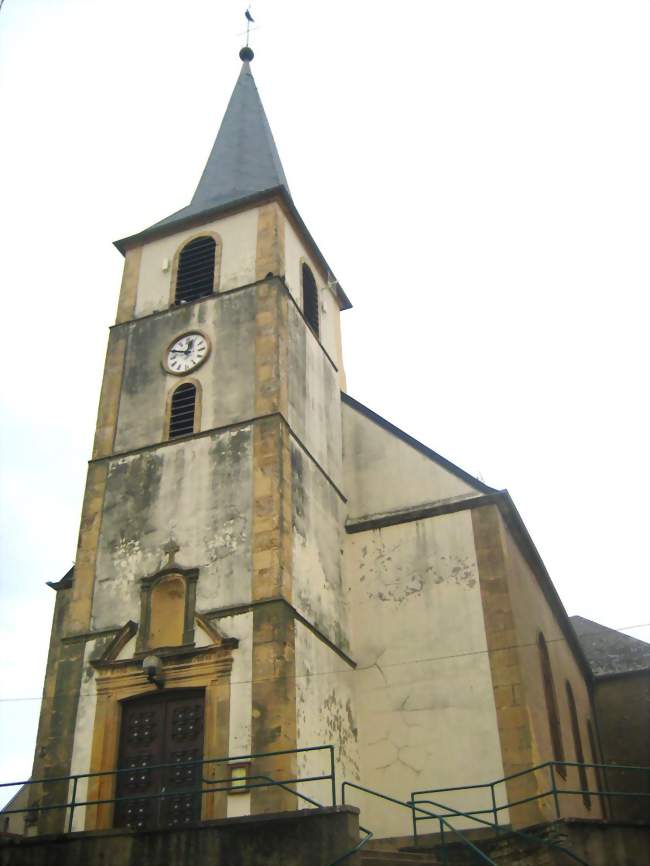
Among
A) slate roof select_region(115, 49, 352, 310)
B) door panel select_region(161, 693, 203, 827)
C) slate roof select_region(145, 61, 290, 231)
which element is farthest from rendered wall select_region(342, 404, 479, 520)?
slate roof select_region(145, 61, 290, 231)

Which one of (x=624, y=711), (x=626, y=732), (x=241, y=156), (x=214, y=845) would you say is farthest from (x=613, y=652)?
(x=214, y=845)

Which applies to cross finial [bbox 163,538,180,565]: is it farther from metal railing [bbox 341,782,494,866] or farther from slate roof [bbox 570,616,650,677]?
slate roof [bbox 570,616,650,677]

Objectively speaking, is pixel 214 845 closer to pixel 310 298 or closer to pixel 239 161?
pixel 310 298

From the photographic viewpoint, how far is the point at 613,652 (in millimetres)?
33469

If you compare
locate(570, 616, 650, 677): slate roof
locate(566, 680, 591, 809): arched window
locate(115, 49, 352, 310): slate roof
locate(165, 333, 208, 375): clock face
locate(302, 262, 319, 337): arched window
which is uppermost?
locate(115, 49, 352, 310): slate roof

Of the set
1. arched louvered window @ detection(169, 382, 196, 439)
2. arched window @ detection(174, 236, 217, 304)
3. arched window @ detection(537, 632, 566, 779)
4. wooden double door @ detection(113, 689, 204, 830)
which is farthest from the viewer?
arched window @ detection(174, 236, 217, 304)

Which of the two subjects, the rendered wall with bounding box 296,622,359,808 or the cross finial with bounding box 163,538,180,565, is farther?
the cross finial with bounding box 163,538,180,565

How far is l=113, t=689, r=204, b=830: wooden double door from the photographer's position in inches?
612

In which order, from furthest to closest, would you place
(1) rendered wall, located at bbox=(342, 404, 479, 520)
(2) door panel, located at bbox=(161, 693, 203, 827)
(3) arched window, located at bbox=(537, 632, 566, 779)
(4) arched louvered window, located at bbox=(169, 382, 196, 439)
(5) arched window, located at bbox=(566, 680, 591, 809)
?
(5) arched window, located at bbox=(566, 680, 591, 809)
(1) rendered wall, located at bbox=(342, 404, 479, 520)
(3) arched window, located at bbox=(537, 632, 566, 779)
(4) arched louvered window, located at bbox=(169, 382, 196, 439)
(2) door panel, located at bbox=(161, 693, 203, 827)

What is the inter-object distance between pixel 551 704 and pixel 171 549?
9145mm

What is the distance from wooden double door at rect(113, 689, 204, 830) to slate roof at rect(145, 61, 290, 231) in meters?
12.0

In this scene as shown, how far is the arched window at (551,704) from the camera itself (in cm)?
1991

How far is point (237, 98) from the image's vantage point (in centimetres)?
2961

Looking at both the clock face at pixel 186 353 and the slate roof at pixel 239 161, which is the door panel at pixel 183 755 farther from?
the slate roof at pixel 239 161
